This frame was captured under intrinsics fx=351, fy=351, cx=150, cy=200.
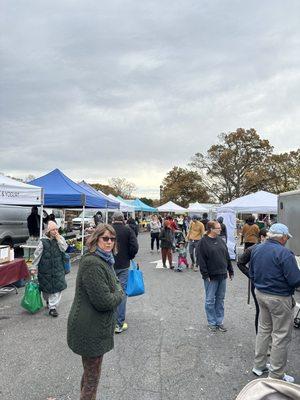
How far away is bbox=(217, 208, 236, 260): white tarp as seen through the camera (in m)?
13.7

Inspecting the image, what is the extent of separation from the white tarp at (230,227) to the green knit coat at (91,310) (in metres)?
11.2

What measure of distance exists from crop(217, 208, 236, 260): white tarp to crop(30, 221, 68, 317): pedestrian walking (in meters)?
8.79

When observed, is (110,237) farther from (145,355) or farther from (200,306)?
(200,306)

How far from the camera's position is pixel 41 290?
6.12 meters

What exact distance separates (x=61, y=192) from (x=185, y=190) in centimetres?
4430

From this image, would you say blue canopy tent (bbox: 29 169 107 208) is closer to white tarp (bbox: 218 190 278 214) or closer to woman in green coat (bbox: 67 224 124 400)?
white tarp (bbox: 218 190 278 214)

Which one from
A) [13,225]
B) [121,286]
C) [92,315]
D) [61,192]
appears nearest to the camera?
[92,315]

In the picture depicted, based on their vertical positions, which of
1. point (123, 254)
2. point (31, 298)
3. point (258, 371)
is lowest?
point (258, 371)

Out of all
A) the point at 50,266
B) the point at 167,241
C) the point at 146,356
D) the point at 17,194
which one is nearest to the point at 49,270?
the point at 50,266

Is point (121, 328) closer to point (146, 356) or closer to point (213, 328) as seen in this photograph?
point (146, 356)

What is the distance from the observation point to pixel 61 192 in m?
12.5

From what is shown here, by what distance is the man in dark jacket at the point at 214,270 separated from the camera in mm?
5352

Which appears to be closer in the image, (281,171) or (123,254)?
(123,254)

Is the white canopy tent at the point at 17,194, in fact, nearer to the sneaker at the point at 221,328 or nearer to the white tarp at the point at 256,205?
the sneaker at the point at 221,328
